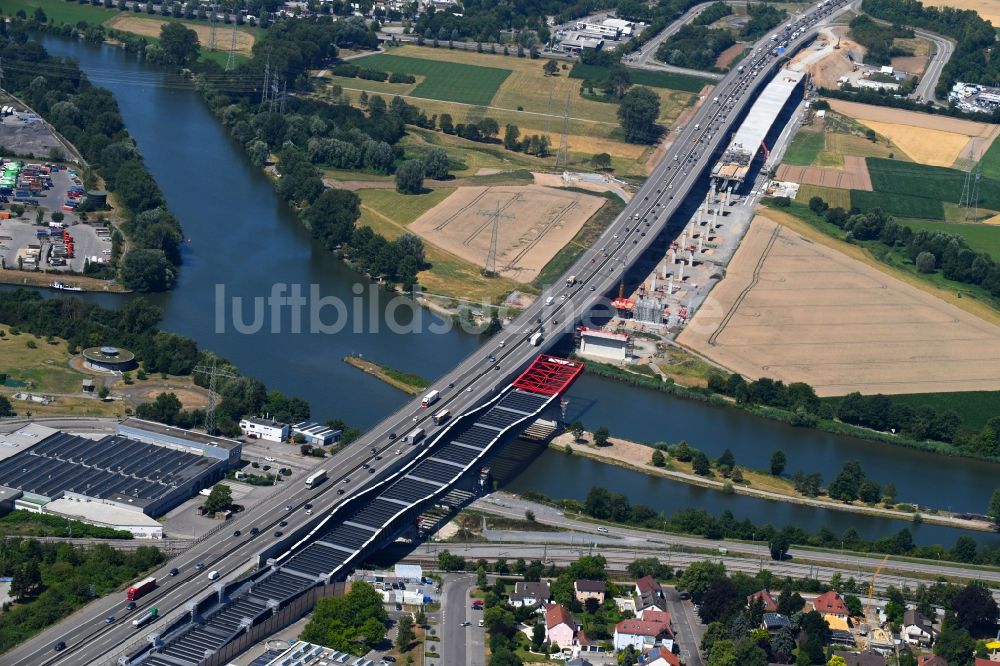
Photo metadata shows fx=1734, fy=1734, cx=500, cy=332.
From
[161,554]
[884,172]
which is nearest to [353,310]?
[161,554]

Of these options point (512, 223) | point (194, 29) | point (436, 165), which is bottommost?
point (512, 223)

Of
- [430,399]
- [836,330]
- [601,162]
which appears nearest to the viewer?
[430,399]

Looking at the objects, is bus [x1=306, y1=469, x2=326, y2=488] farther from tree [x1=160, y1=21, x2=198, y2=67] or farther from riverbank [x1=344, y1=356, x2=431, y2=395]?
tree [x1=160, y1=21, x2=198, y2=67]

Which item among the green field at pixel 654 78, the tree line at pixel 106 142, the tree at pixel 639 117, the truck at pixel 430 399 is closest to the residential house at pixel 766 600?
the truck at pixel 430 399

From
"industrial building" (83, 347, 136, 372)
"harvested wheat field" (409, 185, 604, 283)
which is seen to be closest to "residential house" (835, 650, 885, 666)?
"industrial building" (83, 347, 136, 372)

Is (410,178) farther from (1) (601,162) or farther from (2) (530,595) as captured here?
(2) (530,595)

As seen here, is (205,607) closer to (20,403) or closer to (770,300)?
(20,403)

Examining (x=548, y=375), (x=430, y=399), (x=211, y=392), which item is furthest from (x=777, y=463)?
(x=211, y=392)

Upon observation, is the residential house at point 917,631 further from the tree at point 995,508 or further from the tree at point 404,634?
the tree at point 404,634
